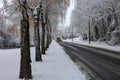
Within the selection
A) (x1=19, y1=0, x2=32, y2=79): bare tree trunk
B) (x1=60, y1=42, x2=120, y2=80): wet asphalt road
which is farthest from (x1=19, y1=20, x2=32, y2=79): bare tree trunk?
(x1=60, y1=42, x2=120, y2=80): wet asphalt road

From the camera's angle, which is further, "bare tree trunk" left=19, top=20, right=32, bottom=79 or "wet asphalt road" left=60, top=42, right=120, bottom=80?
"wet asphalt road" left=60, top=42, right=120, bottom=80

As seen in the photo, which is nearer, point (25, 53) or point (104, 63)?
point (25, 53)

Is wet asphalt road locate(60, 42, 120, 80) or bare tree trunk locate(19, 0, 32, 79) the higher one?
bare tree trunk locate(19, 0, 32, 79)

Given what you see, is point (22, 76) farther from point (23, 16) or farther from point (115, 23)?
point (115, 23)

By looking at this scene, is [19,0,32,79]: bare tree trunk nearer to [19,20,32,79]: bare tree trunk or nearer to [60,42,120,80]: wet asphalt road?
[19,20,32,79]: bare tree trunk

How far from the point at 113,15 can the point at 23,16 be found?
29.4 m

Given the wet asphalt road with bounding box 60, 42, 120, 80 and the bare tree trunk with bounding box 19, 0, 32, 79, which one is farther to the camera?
the wet asphalt road with bounding box 60, 42, 120, 80

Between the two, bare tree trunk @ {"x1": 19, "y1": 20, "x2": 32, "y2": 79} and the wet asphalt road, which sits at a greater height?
bare tree trunk @ {"x1": 19, "y1": 20, "x2": 32, "y2": 79}

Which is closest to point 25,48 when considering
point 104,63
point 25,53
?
point 25,53

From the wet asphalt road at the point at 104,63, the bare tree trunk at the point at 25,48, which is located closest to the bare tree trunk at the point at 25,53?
the bare tree trunk at the point at 25,48

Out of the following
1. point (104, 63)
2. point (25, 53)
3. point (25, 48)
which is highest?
point (25, 48)

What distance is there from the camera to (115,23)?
1547 inches

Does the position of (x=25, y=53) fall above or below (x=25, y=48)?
below

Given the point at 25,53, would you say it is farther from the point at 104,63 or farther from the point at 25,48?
the point at 104,63
